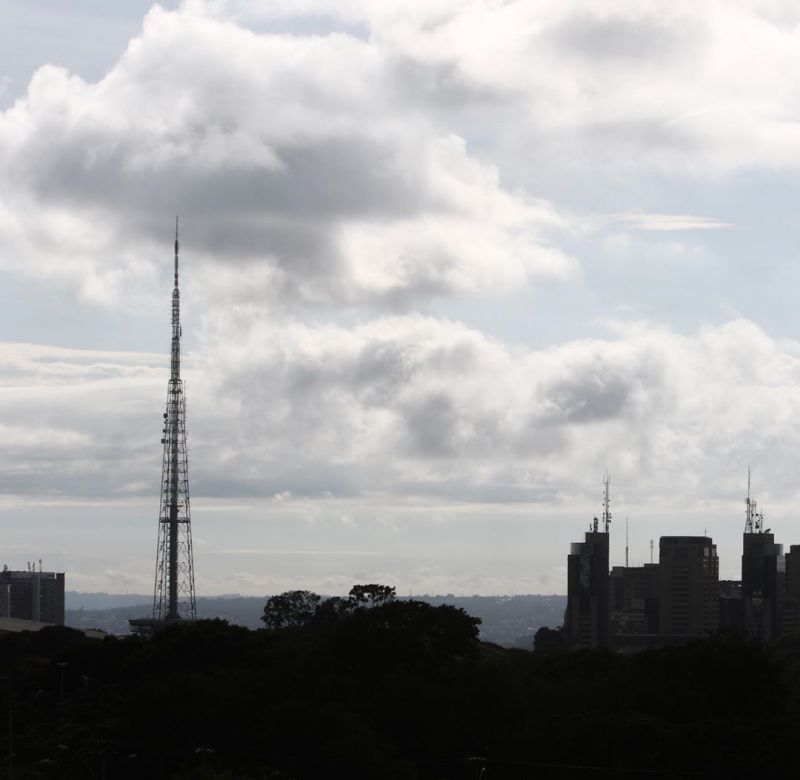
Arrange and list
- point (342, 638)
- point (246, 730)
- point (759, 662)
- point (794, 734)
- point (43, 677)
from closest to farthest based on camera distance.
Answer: point (794, 734) → point (246, 730) → point (759, 662) → point (342, 638) → point (43, 677)

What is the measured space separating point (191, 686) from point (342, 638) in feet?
55.3

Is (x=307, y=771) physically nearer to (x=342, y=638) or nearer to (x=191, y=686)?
(x=191, y=686)

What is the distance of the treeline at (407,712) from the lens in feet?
260

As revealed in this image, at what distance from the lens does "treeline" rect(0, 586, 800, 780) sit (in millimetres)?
79188

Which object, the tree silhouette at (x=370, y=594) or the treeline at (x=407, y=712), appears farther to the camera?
the tree silhouette at (x=370, y=594)

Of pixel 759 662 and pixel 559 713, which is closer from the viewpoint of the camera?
pixel 559 713

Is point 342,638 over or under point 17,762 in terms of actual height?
over

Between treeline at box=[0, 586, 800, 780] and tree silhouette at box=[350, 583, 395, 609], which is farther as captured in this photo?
tree silhouette at box=[350, 583, 395, 609]

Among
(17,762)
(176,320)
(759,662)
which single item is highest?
(176,320)

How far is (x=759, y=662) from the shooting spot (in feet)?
326

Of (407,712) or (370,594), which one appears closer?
(407,712)

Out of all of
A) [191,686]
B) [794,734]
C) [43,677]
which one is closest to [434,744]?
[191,686]

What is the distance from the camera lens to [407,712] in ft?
300

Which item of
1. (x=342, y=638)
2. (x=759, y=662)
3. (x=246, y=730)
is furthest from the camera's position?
(x=342, y=638)
